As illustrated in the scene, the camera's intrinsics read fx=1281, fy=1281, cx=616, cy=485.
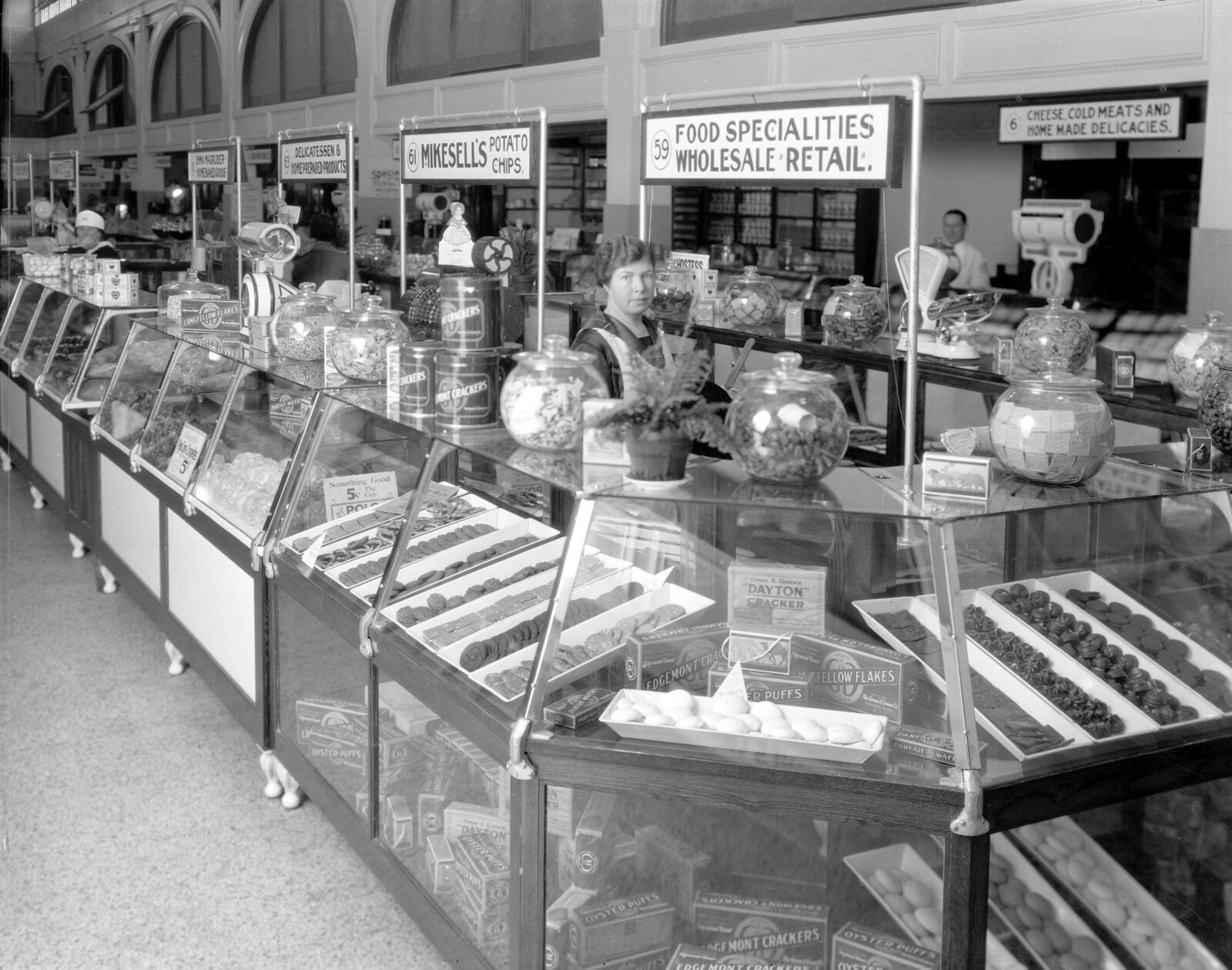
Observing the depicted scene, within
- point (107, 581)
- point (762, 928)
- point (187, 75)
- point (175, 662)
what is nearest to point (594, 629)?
point (762, 928)

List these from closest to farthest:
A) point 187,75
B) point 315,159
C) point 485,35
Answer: point 315,159 → point 485,35 → point 187,75

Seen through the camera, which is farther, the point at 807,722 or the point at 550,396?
the point at 550,396

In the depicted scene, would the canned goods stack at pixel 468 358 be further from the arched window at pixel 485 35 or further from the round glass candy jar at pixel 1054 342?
the arched window at pixel 485 35

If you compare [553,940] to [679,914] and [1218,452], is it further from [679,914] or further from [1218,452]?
[1218,452]

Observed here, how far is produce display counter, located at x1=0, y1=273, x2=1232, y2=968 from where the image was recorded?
203 centimetres

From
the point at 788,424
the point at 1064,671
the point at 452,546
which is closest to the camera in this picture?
the point at 788,424

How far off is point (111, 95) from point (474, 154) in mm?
7302

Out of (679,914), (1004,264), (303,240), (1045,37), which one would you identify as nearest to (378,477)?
(679,914)

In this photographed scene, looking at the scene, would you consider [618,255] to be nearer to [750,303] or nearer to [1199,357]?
[1199,357]

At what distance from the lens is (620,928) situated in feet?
7.16

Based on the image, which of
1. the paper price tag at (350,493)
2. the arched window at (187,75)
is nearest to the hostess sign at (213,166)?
the paper price tag at (350,493)

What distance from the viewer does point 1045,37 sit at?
7.42 metres

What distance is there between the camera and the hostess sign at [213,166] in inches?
277

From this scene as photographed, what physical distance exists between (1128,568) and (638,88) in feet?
28.1
